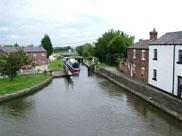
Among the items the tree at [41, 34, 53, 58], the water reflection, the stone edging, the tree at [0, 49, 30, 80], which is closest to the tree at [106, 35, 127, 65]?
the stone edging

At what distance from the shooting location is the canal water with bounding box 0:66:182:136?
12.4 meters

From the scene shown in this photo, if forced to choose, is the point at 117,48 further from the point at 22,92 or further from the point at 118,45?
the point at 22,92

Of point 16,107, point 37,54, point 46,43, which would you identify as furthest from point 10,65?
point 46,43

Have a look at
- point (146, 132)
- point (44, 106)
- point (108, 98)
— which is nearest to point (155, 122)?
point (146, 132)

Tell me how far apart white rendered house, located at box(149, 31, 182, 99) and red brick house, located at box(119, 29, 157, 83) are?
1822 mm

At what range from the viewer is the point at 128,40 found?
48.9m

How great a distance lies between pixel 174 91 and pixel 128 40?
113ft

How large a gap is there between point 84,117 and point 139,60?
520 inches

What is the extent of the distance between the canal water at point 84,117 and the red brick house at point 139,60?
4008 mm

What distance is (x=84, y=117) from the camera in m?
14.9

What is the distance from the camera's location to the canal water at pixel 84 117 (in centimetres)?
1245

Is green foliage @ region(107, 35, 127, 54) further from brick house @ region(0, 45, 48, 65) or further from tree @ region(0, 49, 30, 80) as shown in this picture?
tree @ region(0, 49, 30, 80)

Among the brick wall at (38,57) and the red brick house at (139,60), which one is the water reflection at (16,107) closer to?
the red brick house at (139,60)

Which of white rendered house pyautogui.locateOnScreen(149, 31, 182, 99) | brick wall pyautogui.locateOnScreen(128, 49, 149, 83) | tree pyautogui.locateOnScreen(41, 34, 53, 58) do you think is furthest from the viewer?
tree pyautogui.locateOnScreen(41, 34, 53, 58)
